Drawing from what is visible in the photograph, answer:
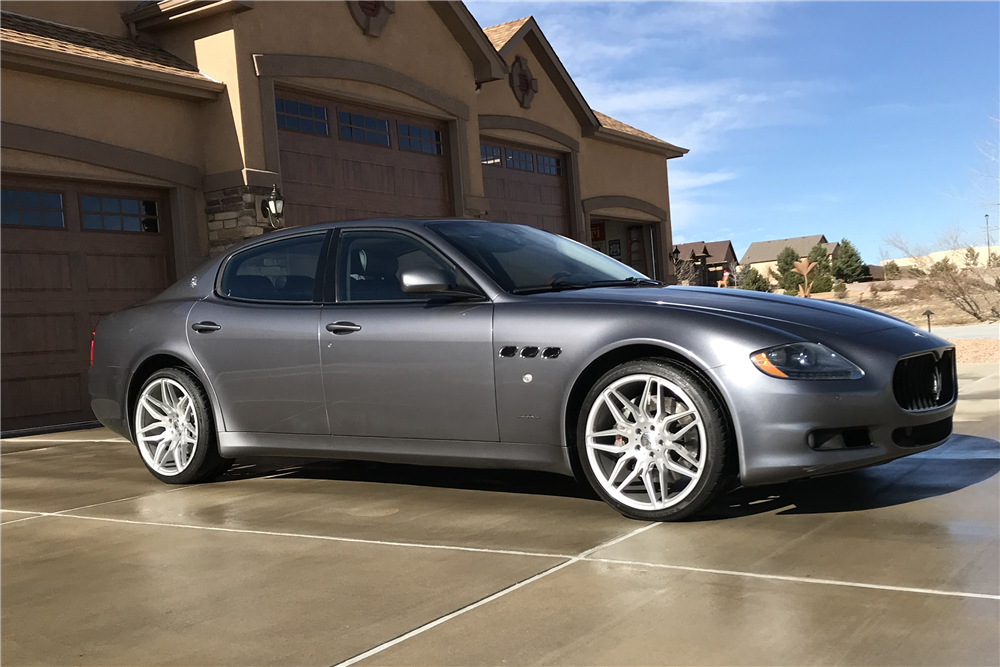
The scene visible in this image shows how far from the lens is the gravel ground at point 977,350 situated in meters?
11.9

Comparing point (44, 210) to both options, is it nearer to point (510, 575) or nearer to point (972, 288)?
point (510, 575)

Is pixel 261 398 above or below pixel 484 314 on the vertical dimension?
below

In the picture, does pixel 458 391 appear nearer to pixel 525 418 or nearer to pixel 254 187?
pixel 525 418

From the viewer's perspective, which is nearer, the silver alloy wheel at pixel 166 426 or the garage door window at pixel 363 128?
the silver alloy wheel at pixel 166 426

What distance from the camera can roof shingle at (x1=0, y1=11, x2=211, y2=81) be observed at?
1189 cm

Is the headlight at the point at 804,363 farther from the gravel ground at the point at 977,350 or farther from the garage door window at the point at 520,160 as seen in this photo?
the garage door window at the point at 520,160

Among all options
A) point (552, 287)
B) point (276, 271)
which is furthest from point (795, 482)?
point (276, 271)

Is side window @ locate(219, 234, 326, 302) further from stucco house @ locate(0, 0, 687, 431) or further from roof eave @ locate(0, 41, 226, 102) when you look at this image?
roof eave @ locate(0, 41, 226, 102)

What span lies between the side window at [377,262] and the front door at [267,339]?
0.20m

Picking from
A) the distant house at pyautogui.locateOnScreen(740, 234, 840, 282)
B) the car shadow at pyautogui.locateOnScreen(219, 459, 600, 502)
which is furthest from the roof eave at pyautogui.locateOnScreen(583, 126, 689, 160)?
the distant house at pyautogui.locateOnScreen(740, 234, 840, 282)

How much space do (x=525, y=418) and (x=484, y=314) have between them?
22.2 inches

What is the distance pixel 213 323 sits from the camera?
5.87 metres

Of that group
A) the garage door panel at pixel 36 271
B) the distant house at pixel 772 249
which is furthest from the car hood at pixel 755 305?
the distant house at pixel 772 249

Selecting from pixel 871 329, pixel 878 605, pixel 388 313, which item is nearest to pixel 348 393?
pixel 388 313
